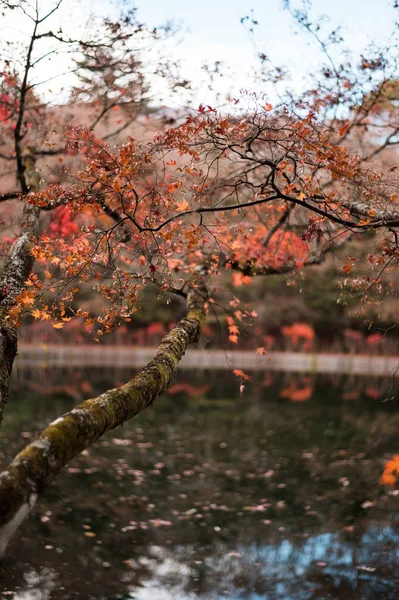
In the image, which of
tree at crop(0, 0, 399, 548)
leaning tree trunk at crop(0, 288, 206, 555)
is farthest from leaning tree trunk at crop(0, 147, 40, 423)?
leaning tree trunk at crop(0, 288, 206, 555)

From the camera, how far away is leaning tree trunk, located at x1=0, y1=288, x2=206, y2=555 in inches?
111

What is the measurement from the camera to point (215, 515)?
11398mm

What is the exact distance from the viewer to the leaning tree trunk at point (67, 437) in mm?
2809

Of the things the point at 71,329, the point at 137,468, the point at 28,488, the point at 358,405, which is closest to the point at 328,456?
the point at 137,468

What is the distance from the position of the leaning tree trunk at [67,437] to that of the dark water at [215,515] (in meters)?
2.45

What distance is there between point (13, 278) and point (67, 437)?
325 centimetres

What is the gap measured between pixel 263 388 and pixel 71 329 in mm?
19717

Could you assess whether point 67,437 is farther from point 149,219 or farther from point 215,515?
point 215,515

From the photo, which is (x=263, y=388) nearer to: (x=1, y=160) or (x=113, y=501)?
(x=113, y=501)

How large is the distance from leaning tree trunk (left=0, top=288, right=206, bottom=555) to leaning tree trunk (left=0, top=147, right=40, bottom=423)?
1442 mm

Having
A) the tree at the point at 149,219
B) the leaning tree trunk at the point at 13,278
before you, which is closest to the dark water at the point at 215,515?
the tree at the point at 149,219

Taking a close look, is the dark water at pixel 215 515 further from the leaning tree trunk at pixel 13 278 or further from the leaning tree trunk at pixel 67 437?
the leaning tree trunk at pixel 13 278

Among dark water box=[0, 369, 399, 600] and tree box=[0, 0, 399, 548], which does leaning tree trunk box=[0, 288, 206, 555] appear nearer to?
tree box=[0, 0, 399, 548]

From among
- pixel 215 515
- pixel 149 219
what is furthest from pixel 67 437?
pixel 215 515
